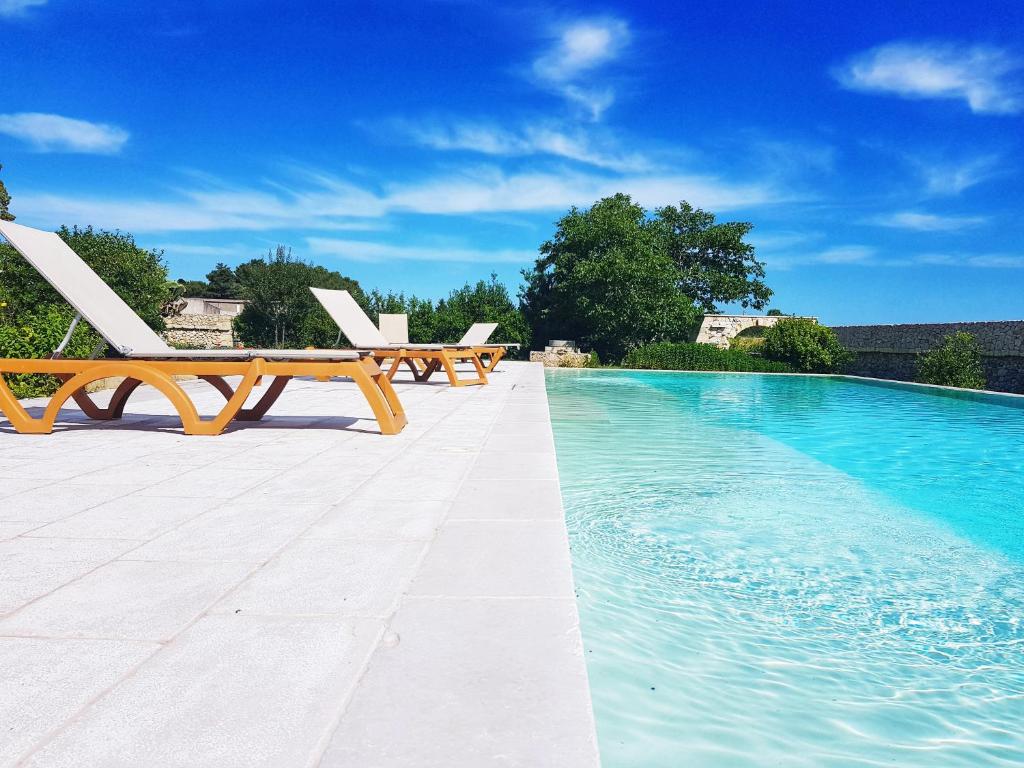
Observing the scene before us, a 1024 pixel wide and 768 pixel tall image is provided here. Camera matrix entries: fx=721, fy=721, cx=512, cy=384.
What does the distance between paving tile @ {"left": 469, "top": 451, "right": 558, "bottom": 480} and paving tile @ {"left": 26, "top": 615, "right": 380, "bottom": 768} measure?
7.76 feet

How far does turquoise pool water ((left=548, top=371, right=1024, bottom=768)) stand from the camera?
6.40 ft

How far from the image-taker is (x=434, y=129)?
29328 millimetres

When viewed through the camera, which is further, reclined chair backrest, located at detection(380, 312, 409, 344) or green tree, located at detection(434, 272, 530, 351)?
green tree, located at detection(434, 272, 530, 351)

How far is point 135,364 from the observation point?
5922mm

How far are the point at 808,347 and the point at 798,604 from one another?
22.2 meters

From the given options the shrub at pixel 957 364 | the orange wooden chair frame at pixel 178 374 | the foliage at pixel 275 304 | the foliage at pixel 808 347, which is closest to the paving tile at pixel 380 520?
the orange wooden chair frame at pixel 178 374

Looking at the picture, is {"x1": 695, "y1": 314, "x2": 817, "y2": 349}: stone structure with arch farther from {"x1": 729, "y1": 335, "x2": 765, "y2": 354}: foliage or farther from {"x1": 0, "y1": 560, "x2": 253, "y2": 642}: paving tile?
{"x1": 0, "y1": 560, "x2": 253, "y2": 642}: paving tile

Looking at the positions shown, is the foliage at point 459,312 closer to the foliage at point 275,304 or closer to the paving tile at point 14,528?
the foliage at point 275,304

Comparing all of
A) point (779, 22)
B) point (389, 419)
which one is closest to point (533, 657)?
point (389, 419)

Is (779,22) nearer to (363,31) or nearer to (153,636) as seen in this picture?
(363,31)

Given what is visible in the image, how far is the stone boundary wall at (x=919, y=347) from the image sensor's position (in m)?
15.8

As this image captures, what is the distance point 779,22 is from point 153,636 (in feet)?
96.5

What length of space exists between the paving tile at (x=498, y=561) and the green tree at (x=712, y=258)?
33.9 metres

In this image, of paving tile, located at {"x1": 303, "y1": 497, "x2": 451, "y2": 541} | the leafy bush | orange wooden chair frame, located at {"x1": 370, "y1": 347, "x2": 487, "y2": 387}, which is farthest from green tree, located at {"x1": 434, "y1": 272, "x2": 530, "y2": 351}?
paving tile, located at {"x1": 303, "y1": 497, "x2": 451, "y2": 541}
